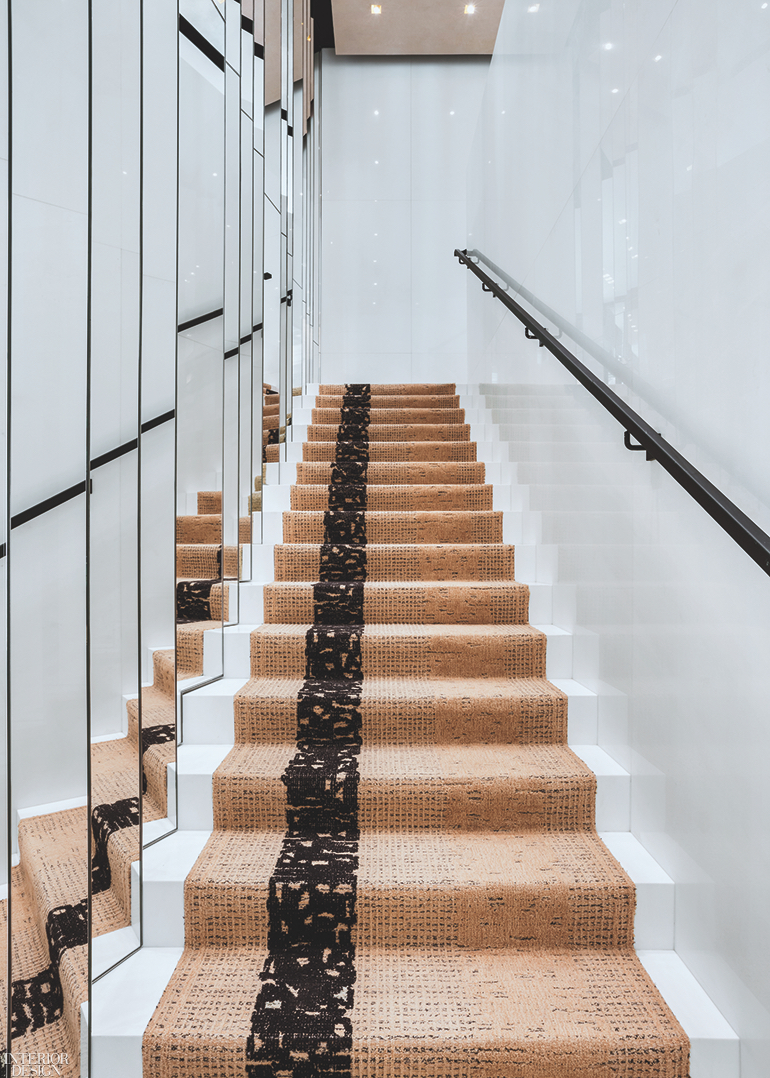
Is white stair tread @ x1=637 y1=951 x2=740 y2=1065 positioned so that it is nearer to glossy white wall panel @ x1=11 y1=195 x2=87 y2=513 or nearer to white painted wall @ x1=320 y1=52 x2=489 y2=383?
glossy white wall panel @ x1=11 y1=195 x2=87 y2=513

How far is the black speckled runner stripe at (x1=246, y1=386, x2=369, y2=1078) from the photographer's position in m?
1.23

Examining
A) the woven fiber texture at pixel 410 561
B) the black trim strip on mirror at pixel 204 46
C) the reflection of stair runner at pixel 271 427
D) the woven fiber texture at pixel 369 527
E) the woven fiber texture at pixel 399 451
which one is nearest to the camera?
the black trim strip on mirror at pixel 204 46

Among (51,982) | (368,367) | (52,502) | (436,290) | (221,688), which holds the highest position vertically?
(436,290)

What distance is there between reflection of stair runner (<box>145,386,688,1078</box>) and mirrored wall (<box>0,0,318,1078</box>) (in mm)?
209

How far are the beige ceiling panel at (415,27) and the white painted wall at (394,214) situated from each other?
0.51 feet

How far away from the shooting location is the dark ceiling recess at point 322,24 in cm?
491

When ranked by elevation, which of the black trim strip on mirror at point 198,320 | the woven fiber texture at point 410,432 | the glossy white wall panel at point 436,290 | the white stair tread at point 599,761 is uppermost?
the glossy white wall panel at point 436,290

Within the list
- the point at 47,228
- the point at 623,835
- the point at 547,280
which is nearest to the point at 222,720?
the point at 623,835

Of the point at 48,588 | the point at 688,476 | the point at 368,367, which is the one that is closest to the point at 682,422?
the point at 688,476

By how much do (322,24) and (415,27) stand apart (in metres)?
0.72

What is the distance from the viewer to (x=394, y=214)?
559cm

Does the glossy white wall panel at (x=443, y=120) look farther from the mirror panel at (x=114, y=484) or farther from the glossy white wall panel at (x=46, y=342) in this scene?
the glossy white wall panel at (x=46, y=342)

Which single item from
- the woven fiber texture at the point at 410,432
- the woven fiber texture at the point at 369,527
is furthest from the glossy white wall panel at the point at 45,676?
the woven fiber texture at the point at 410,432

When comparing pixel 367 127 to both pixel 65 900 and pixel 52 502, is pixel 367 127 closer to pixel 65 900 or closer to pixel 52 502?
pixel 52 502
